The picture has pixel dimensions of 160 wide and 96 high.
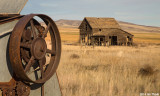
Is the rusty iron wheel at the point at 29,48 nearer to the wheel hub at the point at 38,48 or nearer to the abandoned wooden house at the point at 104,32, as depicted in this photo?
the wheel hub at the point at 38,48

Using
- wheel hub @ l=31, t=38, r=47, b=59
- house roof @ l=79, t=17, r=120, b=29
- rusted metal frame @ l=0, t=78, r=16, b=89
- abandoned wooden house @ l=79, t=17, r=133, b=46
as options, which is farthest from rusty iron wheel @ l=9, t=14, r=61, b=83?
house roof @ l=79, t=17, r=120, b=29

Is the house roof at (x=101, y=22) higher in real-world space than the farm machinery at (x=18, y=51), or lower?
higher

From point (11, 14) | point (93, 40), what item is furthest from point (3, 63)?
point (93, 40)

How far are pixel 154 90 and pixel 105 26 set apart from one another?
1122 inches

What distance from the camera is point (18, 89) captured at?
2.36 meters

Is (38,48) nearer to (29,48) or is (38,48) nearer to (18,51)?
(29,48)

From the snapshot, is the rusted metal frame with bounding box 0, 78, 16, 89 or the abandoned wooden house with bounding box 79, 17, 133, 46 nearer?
the rusted metal frame with bounding box 0, 78, 16, 89

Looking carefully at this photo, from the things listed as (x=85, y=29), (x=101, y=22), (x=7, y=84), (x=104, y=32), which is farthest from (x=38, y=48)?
(x=85, y=29)

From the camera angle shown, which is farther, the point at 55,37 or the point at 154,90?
the point at 154,90

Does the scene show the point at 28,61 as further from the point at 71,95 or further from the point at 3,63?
the point at 71,95

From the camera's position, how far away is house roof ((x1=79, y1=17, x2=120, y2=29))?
33.0 metres

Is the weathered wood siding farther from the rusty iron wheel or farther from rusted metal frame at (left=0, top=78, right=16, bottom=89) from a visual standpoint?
rusted metal frame at (left=0, top=78, right=16, bottom=89)

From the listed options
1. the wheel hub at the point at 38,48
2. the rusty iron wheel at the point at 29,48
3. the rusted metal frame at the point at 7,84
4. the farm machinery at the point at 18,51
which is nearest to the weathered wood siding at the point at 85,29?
the rusty iron wheel at the point at 29,48

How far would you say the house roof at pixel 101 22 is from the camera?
108 feet
